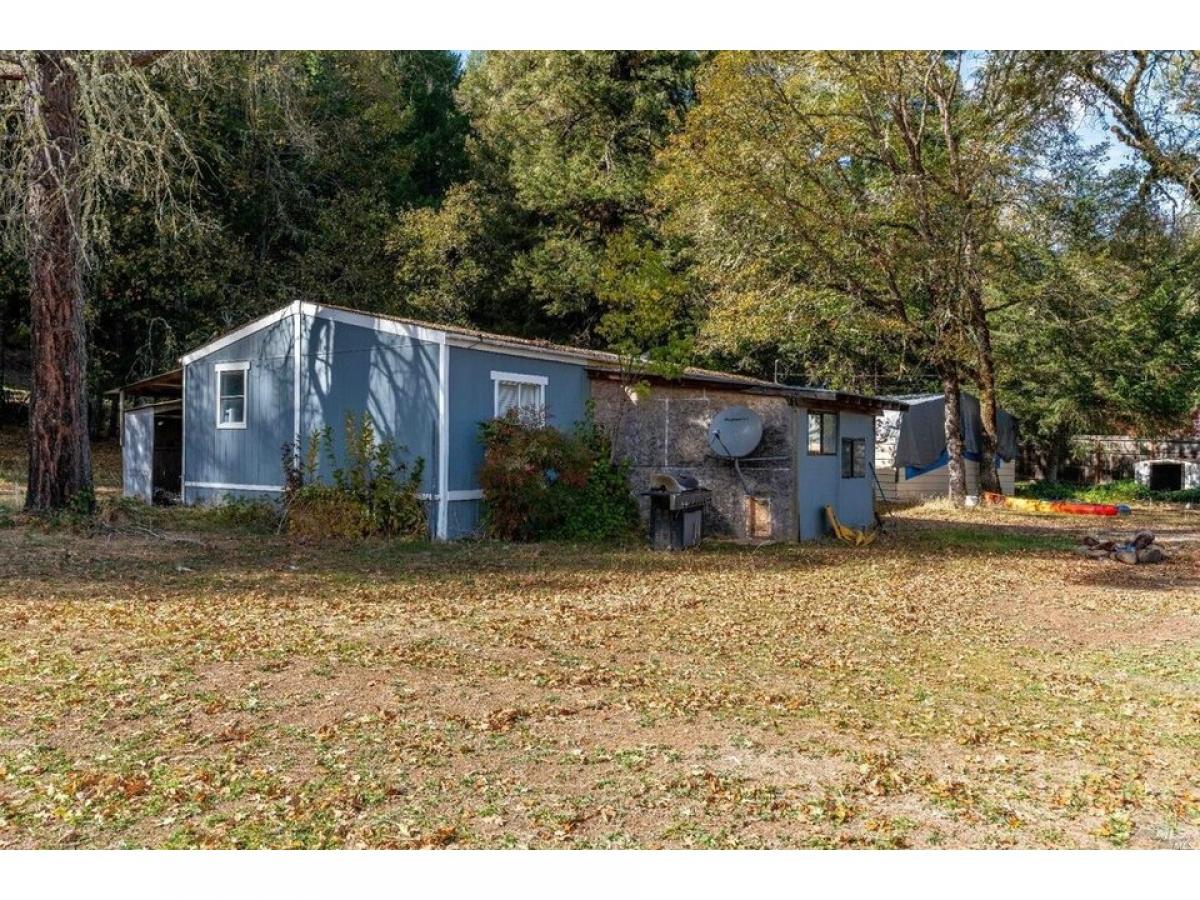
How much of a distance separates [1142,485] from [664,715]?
24932 mm

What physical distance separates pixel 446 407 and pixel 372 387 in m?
1.34

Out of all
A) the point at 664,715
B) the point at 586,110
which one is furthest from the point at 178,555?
the point at 586,110

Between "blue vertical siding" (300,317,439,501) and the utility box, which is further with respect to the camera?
"blue vertical siding" (300,317,439,501)

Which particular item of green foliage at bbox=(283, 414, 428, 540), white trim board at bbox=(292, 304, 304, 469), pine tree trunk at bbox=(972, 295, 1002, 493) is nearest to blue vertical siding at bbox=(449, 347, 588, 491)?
green foliage at bbox=(283, 414, 428, 540)

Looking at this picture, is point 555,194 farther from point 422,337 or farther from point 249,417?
point 422,337

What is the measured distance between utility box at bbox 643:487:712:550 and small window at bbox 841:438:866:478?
11.1 feet

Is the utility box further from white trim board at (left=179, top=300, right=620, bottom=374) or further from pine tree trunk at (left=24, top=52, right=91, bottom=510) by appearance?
pine tree trunk at (left=24, top=52, right=91, bottom=510)

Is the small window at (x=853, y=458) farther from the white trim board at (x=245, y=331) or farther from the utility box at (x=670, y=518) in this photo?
the white trim board at (x=245, y=331)

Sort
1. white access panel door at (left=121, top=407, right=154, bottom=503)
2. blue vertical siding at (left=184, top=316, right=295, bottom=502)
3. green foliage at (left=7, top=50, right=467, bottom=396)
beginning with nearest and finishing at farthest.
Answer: blue vertical siding at (left=184, top=316, right=295, bottom=502), white access panel door at (left=121, top=407, right=154, bottom=503), green foliage at (left=7, top=50, right=467, bottom=396)

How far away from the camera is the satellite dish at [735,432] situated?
14055 mm

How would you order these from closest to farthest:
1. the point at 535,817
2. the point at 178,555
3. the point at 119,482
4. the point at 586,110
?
1. the point at 535,817
2. the point at 178,555
3. the point at 119,482
4. the point at 586,110

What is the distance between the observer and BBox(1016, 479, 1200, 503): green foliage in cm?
2495

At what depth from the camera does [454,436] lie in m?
13.6

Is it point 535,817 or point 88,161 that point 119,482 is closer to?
point 88,161
